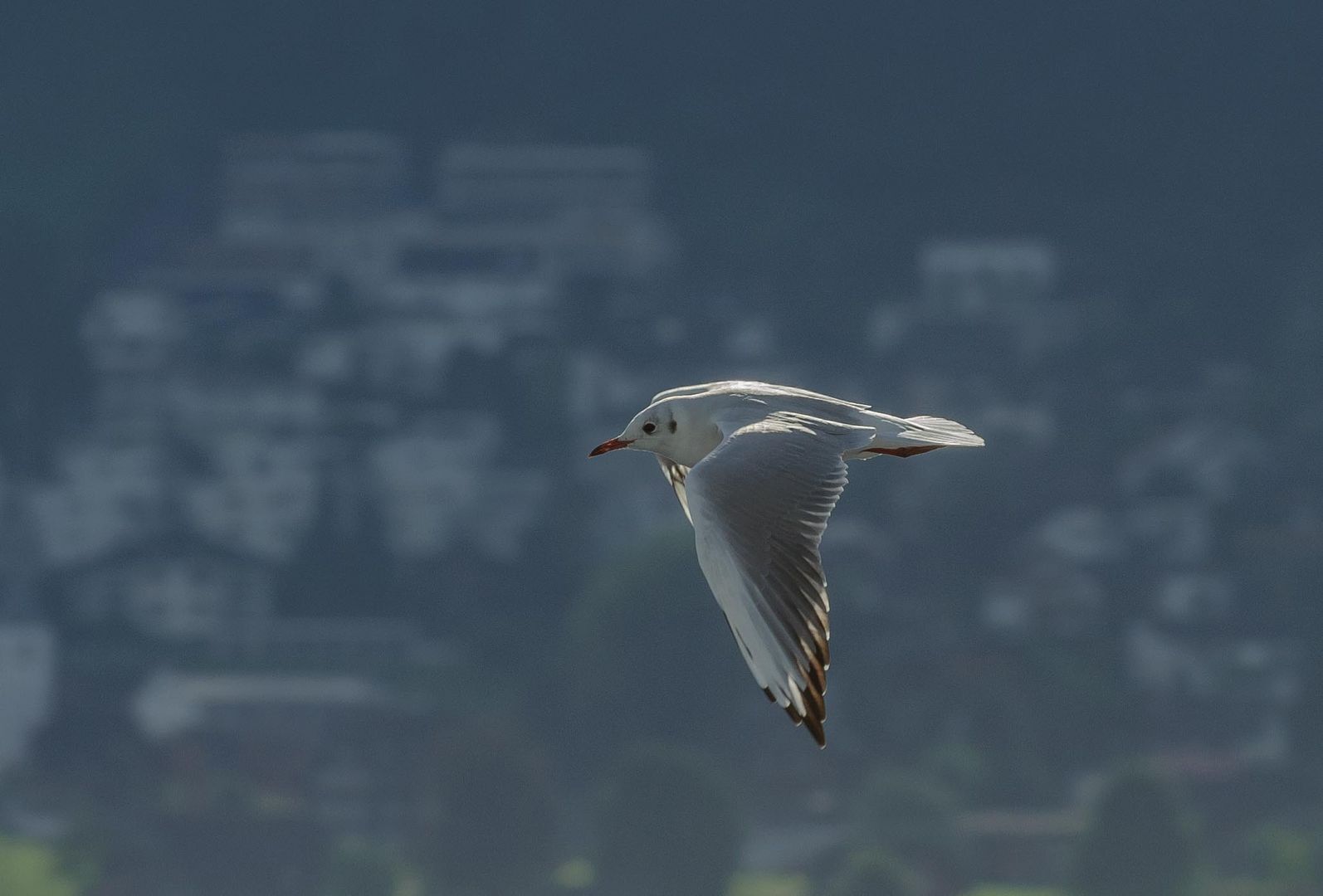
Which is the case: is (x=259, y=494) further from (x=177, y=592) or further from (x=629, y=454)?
(x=629, y=454)

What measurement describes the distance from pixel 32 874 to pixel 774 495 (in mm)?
37599

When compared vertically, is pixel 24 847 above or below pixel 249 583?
below

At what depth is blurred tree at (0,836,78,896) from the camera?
39.1m

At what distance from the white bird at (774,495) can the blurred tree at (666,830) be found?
1360 inches

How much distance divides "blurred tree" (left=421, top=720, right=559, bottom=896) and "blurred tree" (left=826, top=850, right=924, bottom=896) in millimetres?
5030

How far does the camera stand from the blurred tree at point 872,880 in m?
37.9

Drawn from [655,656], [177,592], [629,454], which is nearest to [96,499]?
[177,592]

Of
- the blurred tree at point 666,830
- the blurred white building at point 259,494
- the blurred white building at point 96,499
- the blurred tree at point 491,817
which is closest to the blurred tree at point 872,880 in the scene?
the blurred tree at point 666,830

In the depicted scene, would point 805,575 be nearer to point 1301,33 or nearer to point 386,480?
point 386,480

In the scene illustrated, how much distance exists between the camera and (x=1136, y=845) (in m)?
40.0

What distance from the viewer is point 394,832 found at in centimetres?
4203

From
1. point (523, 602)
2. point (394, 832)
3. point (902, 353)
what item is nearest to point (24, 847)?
point (394, 832)

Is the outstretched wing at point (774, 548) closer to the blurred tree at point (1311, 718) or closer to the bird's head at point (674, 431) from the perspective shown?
Result: the bird's head at point (674, 431)

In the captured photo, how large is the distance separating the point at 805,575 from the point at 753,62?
178ft
